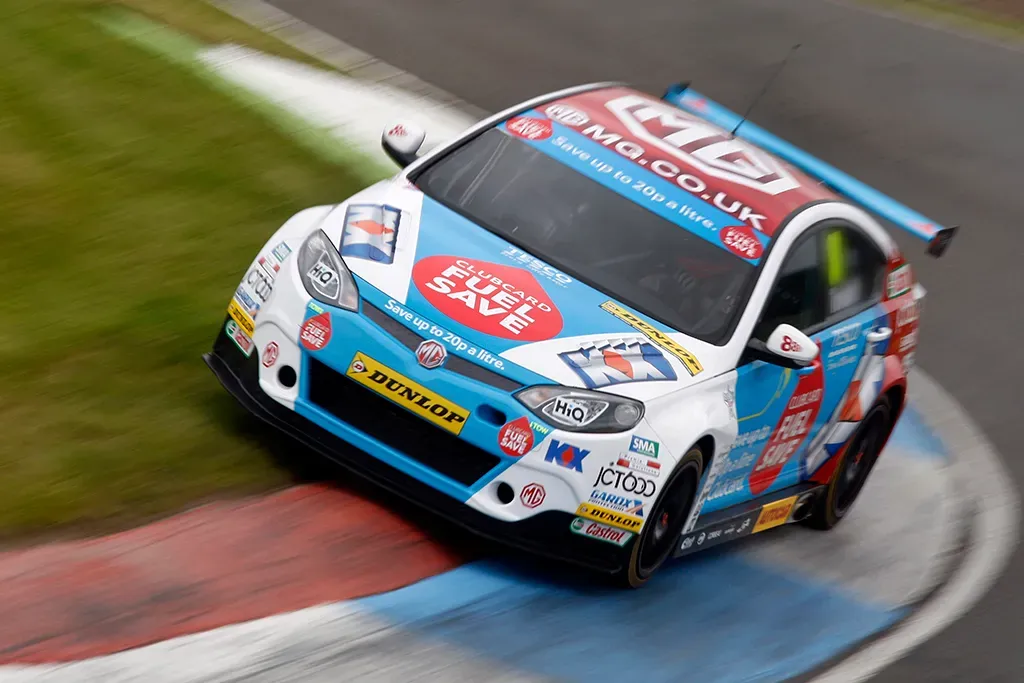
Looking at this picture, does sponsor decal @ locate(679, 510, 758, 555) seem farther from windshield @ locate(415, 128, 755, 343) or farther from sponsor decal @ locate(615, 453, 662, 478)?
windshield @ locate(415, 128, 755, 343)

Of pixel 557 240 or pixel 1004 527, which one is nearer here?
pixel 557 240

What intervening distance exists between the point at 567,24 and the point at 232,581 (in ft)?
37.7

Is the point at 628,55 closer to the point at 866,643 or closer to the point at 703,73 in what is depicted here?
the point at 703,73

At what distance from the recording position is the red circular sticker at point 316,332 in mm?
6234

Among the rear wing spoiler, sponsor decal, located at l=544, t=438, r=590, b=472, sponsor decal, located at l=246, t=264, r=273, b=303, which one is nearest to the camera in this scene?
sponsor decal, located at l=544, t=438, r=590, b=472

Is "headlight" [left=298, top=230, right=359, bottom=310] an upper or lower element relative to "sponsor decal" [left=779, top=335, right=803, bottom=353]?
lower

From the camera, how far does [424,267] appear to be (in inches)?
255

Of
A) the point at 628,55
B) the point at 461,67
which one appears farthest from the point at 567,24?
the point at 461,67

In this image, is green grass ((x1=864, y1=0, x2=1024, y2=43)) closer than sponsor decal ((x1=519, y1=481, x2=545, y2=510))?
No

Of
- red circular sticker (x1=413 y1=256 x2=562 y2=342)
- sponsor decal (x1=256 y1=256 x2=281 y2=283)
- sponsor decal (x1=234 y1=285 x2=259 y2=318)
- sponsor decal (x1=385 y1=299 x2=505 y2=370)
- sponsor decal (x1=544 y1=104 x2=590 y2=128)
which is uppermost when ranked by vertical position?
sponsor decal (x1=544 y1=104 x2=590 y2=128)

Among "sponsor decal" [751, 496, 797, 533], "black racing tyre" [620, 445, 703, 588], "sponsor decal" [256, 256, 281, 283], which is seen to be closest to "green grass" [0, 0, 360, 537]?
"sponsor decal" [256, 256, 281, 283]

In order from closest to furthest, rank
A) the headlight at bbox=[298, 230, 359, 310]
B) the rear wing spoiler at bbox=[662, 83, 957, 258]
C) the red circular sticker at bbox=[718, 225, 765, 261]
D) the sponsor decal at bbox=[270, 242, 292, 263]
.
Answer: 1. the headlight at bbox=[298, 230, 359, 310]
2. the sponsor decal at bbox=[270, 242, 292, 263]
3. the red circular sticker at bbox=[718, 225, 765, 261]
4. the rear wing spoiler at bbox=[662, 83, 957, 258]

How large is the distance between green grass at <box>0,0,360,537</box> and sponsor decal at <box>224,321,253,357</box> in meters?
0.48

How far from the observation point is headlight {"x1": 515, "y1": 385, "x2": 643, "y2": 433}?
235 inches
